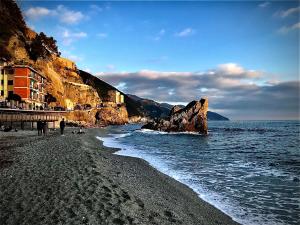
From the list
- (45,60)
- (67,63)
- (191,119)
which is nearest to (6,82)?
(45,60)

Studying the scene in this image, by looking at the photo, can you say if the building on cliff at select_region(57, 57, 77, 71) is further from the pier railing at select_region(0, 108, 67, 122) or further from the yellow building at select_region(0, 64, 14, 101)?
the pier railing at select_region(0, 108, 67, 122)

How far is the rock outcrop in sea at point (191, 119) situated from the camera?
79.7 metres

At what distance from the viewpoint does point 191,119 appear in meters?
81.8

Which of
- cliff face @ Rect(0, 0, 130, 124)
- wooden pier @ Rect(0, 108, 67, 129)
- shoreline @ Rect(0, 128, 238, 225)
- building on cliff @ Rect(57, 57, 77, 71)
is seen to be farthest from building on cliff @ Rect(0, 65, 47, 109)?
shoreline @ Rect(0, 128, 238, 225)

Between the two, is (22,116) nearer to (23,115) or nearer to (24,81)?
(23,115)

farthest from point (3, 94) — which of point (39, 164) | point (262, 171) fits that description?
point (262, 171)

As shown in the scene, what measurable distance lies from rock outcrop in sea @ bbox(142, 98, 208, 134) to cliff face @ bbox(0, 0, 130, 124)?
39735 millimetres

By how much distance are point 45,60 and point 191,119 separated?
174 feet

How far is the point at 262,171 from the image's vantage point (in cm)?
2175

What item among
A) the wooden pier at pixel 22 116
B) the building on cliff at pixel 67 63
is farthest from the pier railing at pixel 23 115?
the building on cliff at pixel 67 63

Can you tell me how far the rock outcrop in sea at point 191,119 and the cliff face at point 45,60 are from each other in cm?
3974

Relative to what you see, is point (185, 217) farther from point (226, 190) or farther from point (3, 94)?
point (3, 94)

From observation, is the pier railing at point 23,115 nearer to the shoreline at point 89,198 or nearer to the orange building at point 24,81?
the orange building at point 24,81

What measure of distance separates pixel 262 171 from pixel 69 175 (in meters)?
15.2
